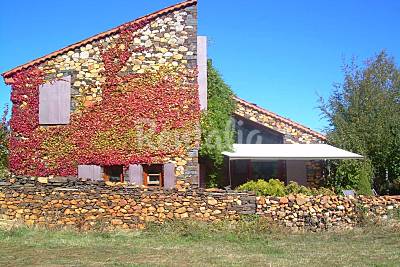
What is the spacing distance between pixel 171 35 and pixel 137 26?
4.87ft

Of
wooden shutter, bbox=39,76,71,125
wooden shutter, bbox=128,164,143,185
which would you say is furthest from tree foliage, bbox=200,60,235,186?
wooden shutter, bbox=39,76,71,125

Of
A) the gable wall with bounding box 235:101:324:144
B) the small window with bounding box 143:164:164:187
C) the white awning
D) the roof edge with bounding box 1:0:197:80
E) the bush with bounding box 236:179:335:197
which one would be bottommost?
the bush with bounding box 236:179:335:197

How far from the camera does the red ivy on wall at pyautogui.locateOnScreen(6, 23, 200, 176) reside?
20328mm

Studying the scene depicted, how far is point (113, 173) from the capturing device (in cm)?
2072

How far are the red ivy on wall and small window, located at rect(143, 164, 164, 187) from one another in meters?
0.44

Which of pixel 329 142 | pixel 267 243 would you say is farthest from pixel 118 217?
pixel 329 142

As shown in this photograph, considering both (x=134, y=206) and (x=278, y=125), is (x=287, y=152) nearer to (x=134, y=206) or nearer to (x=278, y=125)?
(x=278, y=125)

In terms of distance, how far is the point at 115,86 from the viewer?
20.6 m

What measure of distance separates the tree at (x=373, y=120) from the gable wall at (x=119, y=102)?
318 inches

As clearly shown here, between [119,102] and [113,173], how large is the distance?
2976mm

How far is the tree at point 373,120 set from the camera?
25094 mm

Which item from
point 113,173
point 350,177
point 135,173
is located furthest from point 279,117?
point 113,173

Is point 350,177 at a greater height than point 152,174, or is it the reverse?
point 152,174

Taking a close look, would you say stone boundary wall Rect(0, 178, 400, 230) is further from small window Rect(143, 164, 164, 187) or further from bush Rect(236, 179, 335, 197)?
small window Rect(143, 164, 164, 187)
